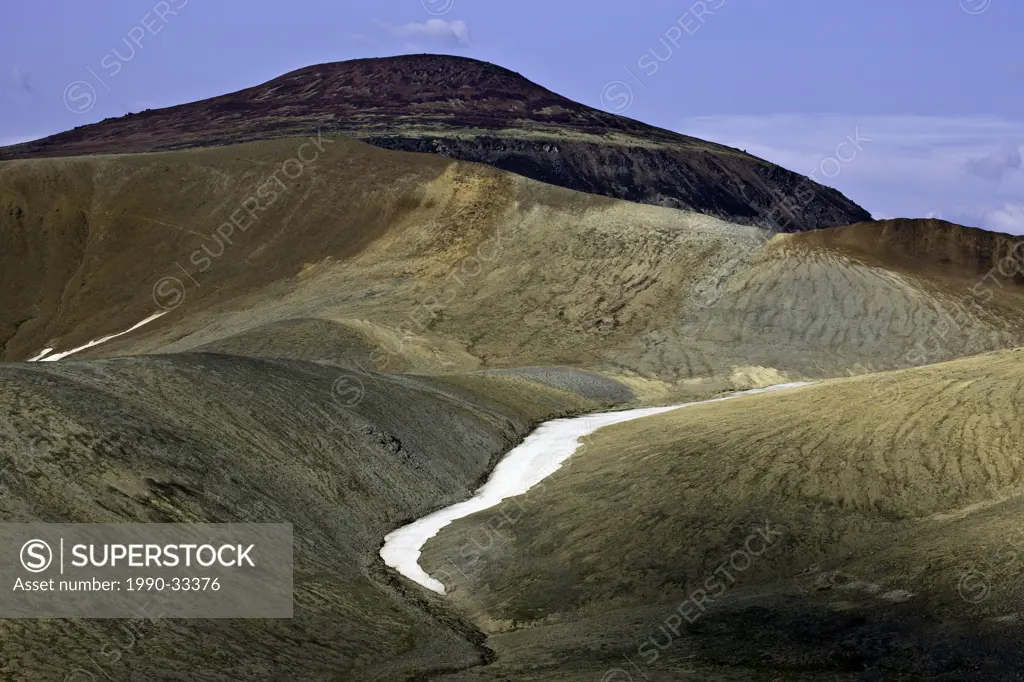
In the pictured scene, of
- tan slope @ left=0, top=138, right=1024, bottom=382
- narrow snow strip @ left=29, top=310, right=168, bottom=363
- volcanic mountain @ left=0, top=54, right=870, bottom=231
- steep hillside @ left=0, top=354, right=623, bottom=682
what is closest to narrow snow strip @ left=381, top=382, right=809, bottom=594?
steep hillside @ left=0, top=354, right=623, bottom=682

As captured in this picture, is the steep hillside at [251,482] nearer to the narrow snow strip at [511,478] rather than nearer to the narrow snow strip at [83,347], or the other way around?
the narrow snow strip at [511,478]

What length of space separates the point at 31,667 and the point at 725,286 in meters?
64.3

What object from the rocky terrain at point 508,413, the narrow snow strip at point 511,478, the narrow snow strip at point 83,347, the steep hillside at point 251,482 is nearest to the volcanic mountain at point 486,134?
the rocky terrain at point 508,413

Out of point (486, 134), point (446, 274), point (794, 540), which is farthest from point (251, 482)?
point (486, 134)

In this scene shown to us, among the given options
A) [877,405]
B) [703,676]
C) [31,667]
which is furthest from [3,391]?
[877,405]

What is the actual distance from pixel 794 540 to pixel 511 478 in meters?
15.2

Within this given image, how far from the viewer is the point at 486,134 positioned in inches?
6048

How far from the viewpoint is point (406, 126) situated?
160000 millimetres

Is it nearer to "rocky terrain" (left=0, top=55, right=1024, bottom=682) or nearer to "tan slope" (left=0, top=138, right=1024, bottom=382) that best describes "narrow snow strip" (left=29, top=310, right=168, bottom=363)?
"rocky terrain" (left=0, top=55, right=1024, bottom=682)

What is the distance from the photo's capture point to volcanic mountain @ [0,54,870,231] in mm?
146750

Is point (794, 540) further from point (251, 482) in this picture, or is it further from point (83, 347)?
point (83, 347)

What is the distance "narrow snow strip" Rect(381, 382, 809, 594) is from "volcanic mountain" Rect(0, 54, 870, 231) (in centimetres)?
8879

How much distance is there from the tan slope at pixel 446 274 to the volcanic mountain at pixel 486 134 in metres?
54.5

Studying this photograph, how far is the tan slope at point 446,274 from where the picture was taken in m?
73.4
